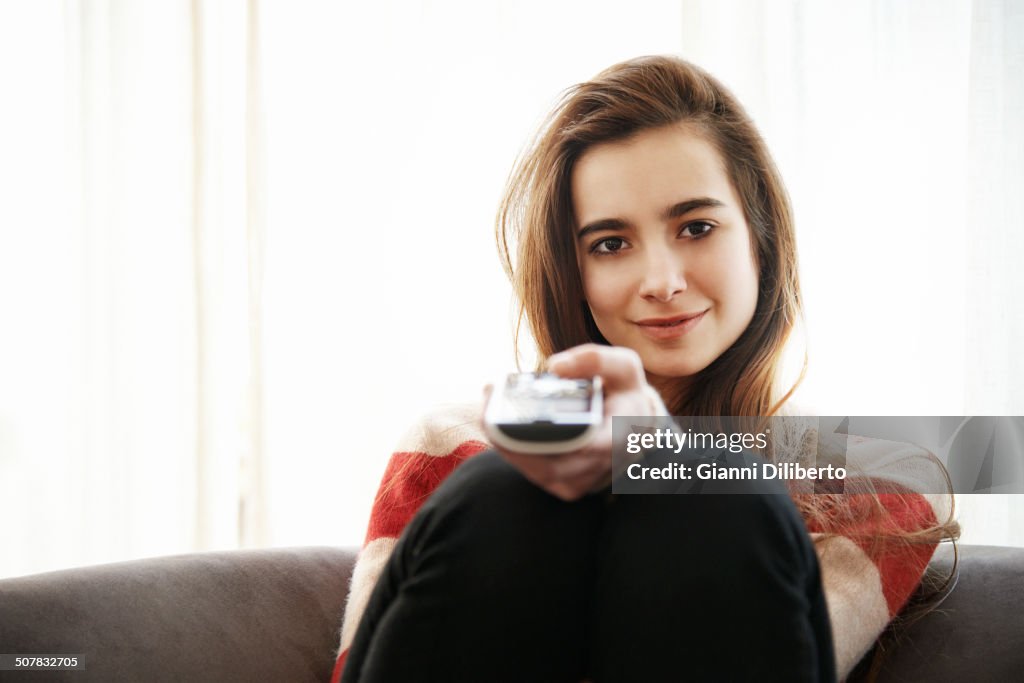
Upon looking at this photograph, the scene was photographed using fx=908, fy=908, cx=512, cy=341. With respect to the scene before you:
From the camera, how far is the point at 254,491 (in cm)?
176

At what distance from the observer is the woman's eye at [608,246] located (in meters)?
0.99

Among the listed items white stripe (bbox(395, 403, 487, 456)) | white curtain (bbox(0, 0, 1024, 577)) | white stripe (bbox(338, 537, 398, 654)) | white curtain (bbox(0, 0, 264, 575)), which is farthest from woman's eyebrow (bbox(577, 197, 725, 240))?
white curtain (bbox(0, 0, 264, 575))

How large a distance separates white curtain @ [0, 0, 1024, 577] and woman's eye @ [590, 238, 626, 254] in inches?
21.4

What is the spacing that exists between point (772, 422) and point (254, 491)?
1.11 m

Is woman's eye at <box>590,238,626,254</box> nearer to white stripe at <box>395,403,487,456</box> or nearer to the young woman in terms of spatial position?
the young woman

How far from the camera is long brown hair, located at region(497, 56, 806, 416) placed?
3.24ft

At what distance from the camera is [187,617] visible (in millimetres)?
852

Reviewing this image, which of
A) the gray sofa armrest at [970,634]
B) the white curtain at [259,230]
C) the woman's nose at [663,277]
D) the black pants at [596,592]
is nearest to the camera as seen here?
the black pants at [596,592]

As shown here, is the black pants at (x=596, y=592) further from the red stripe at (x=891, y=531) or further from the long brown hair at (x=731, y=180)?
the long brown hair at (x=731, y=180)

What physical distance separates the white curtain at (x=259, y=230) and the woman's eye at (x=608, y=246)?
54 cm

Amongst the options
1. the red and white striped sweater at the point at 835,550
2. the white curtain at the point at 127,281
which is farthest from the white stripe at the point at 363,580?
the white curtain at the point at 127,281

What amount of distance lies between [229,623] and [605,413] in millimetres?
482

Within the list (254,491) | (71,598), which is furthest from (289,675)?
(254,491)

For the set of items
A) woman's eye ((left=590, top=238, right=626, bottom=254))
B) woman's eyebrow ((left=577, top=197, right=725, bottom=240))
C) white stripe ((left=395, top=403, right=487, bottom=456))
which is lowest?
white stripe ((left=395, top=403, right=487, bottom=456))
